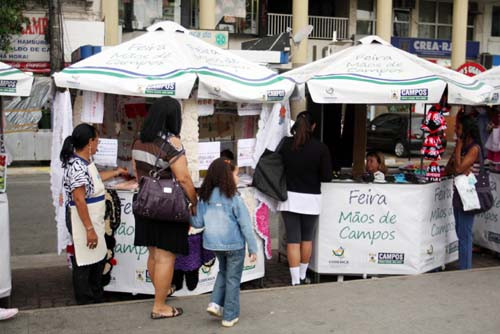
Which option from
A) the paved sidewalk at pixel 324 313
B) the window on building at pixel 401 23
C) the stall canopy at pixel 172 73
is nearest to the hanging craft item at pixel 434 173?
the paved sidewalk at pixel 324 313

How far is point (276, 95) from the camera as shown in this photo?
6320 millimetres

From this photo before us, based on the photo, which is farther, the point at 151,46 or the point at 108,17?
the point at 108,17

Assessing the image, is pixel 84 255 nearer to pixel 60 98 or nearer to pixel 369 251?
pixel 60 98

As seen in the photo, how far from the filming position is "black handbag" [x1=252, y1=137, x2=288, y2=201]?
6.29 metres

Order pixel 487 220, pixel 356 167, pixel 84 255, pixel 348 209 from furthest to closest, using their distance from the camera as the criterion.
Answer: pixel 356 167
pixel 487 220
pixel 348 209
pixel 84 255

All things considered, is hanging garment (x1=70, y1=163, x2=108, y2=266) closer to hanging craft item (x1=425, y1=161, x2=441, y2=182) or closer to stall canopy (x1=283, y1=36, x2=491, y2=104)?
stall canopy (x1=283, y1=36, x2=491, y2=104)

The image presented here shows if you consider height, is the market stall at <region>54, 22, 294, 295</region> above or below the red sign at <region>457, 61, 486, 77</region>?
below

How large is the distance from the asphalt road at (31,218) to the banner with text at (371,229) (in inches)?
154

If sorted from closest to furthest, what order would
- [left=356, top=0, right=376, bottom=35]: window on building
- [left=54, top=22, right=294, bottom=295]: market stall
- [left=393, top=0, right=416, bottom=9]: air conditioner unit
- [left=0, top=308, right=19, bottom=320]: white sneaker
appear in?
1. [left=0, top=308, right=19, bottom=320]: white sneaker
2. [left=54, top=22, right=294, bottom=295]: market stall
3. [left=356, top=0, right=376, bottom=35]: window on building
4. [left=393, top=0, right=416, bottom=9]: air conditioner unit

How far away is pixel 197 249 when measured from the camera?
5.96m

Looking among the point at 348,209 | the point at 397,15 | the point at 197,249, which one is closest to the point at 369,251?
the point at 348,209

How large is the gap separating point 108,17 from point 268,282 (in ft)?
57.4

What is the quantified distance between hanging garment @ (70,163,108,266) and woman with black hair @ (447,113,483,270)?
12.6 feet

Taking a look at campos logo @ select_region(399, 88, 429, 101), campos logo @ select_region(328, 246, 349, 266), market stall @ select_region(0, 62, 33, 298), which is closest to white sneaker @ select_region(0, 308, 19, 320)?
market stall @ select_region(0, 62, 33, 298)
